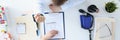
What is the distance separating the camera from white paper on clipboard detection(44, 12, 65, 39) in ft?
5.36

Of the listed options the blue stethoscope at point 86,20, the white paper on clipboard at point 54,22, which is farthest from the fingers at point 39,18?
the blue stethoscope at point 86,20

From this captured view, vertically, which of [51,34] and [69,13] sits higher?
[69,13]

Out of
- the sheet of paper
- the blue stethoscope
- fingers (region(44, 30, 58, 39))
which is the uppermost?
the blue stethoscope

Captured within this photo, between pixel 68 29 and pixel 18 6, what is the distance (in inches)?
16.5

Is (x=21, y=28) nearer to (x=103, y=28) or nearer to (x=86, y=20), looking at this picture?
(x=86, y=20)

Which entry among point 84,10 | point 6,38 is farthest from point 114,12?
point 6,38

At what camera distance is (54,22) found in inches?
64.6

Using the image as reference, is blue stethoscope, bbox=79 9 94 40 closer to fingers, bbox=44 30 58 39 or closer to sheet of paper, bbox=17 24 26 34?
fingers, bbox=44 30 58 39

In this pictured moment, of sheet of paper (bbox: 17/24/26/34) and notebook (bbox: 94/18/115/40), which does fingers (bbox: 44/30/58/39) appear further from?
notebook (bbox: 94/18/115/40)

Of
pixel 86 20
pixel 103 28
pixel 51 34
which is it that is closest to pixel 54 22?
pixel 51 34

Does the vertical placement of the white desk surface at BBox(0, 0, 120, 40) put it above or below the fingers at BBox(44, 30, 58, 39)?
above

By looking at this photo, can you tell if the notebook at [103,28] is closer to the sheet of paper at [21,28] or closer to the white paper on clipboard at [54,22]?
the white paper on clipboard at [54,22]

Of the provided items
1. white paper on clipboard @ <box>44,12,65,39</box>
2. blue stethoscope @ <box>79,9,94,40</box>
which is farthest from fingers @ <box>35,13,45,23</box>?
blue stethoscope @ <box>79,9,94,40</box>

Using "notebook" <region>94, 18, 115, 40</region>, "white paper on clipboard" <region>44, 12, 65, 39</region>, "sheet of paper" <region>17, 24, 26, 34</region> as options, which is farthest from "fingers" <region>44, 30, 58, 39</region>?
"notebook" <region>94, 18, 115, 40</region>
